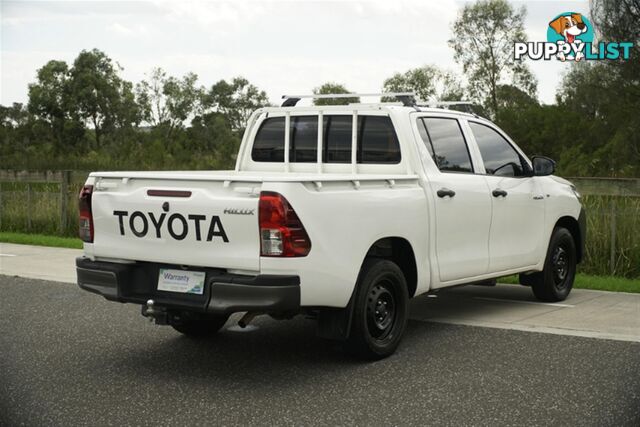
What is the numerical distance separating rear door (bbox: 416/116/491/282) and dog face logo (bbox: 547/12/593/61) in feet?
83.0

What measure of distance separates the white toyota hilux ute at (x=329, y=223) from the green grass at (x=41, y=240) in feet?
26.0

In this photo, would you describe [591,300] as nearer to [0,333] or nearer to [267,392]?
[267,392]

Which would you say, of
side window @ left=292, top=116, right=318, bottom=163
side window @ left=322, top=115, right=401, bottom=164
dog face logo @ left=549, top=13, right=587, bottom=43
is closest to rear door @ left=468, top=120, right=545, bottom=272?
side window @ left=322, top=115, right=401, bottom=164

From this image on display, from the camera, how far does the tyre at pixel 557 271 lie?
909 cm

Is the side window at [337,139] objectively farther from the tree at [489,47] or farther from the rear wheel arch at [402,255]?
the tree at [489,47]

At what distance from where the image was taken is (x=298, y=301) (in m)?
5.89

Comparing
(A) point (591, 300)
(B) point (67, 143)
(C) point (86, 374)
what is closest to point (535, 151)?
(B) point (67, 143)

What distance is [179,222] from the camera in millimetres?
6180

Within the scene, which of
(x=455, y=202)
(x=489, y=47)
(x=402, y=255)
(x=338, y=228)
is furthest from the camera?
(x=489, y=47)

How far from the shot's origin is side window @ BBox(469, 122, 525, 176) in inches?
325

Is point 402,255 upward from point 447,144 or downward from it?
downward

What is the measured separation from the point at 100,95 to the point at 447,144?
65196 mm

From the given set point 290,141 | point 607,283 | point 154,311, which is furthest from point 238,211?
point 607,283

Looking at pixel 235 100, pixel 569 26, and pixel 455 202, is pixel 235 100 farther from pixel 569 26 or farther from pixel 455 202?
pixel 455 202
